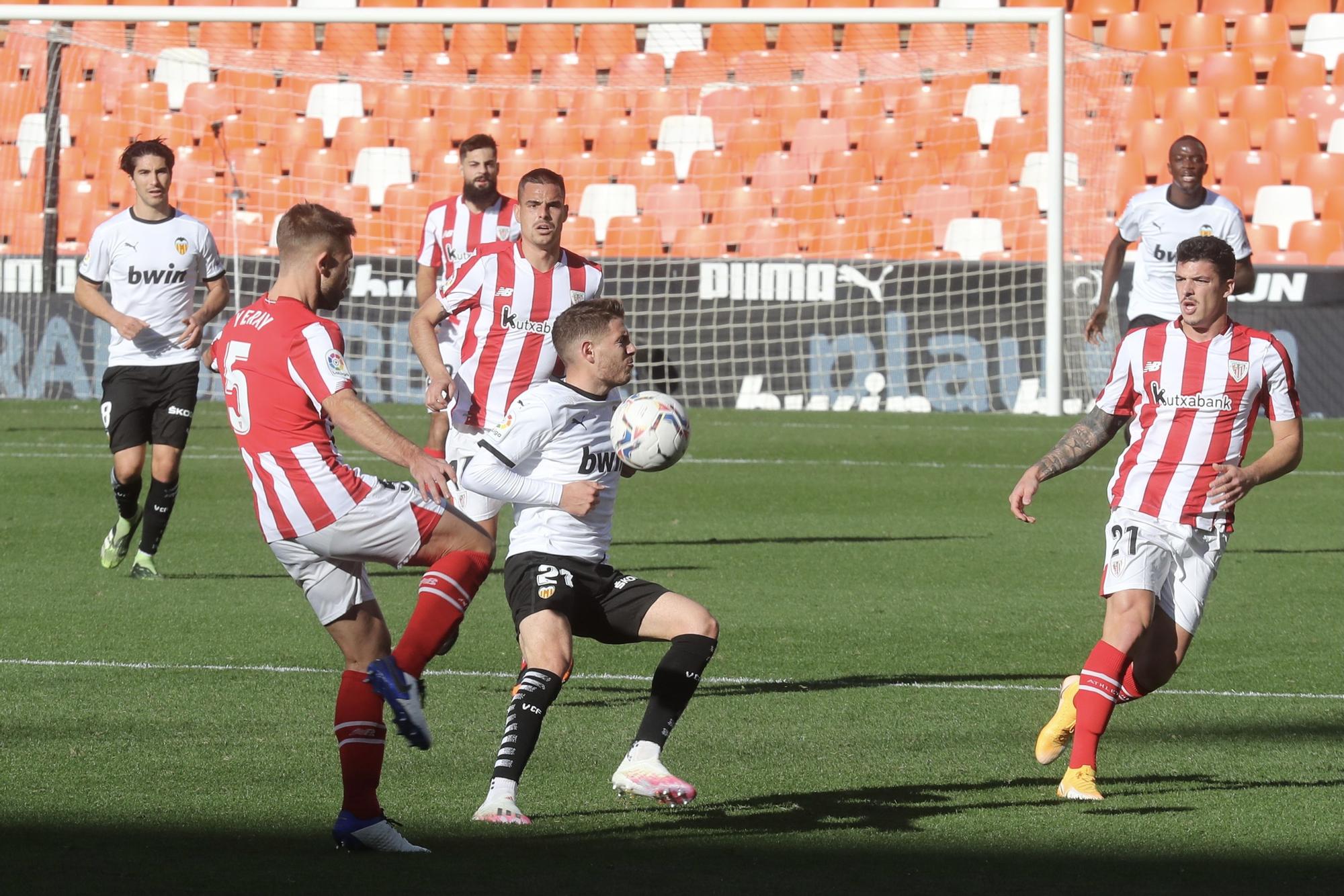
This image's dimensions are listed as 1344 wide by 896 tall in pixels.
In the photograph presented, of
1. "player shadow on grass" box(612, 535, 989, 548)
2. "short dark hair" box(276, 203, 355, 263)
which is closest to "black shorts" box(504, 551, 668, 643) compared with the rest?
"short dark hair" box(276, 203, 355, 263)

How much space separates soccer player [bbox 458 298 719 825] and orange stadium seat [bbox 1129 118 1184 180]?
16198mm

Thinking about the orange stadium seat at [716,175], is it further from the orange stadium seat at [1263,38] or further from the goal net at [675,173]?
the orange stadium seat at [1263,38]

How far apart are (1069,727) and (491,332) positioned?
3133 millimetres

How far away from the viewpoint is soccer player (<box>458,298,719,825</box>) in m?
4.66

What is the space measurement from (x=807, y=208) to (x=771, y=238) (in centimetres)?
54

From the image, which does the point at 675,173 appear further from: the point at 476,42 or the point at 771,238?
the point at 476,42

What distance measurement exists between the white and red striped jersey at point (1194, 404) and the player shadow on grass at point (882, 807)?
0.76 m

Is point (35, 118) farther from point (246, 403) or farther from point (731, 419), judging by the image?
point (246, 403)

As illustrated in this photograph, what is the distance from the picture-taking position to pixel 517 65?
21.1 meters

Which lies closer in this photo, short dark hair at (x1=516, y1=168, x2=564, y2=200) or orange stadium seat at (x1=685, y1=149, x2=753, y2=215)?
short dark hair at (x1=516, y1=168, x2=564, y2=200)

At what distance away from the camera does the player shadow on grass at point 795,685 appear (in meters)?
6.29

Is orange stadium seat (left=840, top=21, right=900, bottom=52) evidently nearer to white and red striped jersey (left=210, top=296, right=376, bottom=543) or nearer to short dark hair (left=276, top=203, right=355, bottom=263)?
short dark hair (left=276, top=203, right=355, bottom=263)

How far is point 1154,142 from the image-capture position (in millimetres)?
20172

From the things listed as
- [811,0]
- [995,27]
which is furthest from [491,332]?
[811,0]
